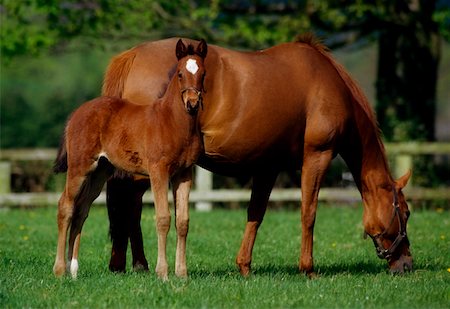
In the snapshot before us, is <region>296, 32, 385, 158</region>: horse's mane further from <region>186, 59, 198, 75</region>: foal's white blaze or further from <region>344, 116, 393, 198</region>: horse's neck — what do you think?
<region>186, 59, 198, 75</region>: foal's white blaze

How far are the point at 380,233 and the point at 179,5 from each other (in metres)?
11.8

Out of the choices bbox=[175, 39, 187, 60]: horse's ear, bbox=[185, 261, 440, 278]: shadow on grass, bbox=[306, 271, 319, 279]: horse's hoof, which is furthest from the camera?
bbox=[185, 261, 440, 278]: shadow on grass

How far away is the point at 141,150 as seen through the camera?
8422 millimetres

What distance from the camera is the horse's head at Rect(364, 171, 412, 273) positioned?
987cm

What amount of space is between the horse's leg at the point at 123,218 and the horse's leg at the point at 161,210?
1166 millimetres

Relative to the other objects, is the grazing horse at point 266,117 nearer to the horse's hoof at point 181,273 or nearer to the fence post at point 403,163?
the horse's hoof at point 181,273

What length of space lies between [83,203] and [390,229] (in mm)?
3075

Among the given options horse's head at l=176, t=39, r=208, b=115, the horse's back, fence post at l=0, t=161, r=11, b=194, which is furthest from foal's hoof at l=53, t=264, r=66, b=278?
fence post at l=0, t=161, r=11, b=194

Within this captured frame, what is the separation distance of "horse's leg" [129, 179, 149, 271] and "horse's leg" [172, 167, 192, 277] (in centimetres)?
97

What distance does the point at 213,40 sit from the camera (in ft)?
67.9

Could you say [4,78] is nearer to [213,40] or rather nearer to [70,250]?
[213,40]

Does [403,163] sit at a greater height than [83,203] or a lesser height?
lesser

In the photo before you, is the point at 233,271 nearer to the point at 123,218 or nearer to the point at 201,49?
the point at 123,218

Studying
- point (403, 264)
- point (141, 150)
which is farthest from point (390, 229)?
point (141, 150)
